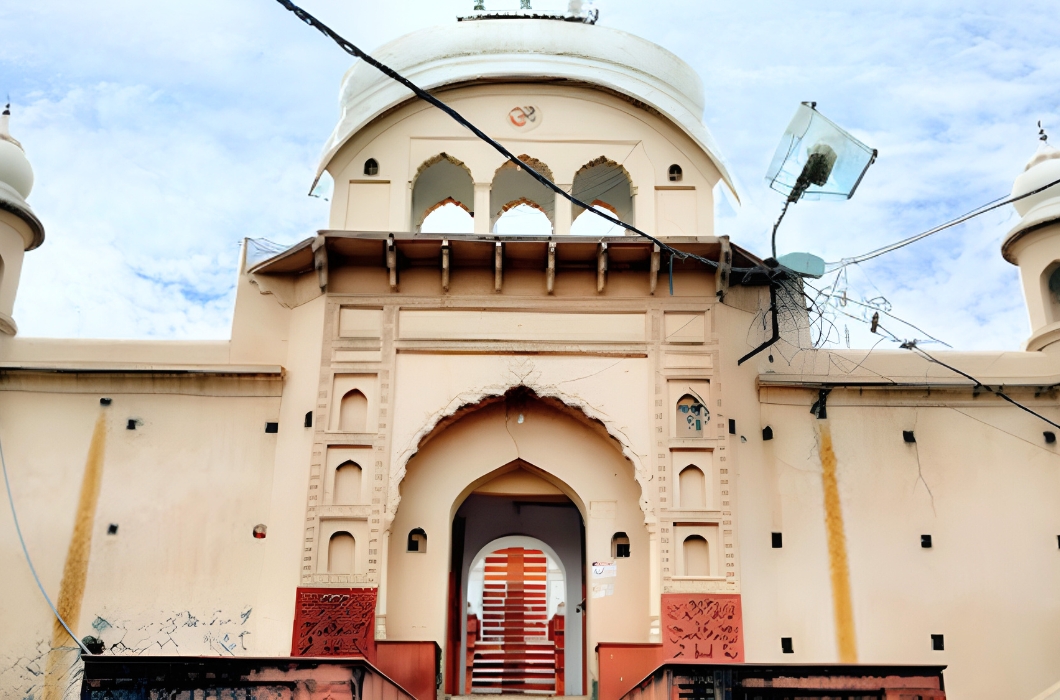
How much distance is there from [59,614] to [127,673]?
468cm

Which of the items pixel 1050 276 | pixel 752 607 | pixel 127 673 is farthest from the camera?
pixel 1050 276

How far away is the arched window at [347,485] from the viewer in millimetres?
11977

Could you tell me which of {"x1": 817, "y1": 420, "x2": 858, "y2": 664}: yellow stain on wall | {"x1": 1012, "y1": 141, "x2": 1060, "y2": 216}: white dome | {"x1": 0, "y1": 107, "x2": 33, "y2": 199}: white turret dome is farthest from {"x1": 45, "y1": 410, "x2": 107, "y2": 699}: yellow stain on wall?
{"x1": 1012, "y1": 141, "x2": 1060, "y2": 216}: white dome

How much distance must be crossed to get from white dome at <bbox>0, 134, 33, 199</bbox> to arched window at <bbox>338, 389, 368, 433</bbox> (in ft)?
17.1

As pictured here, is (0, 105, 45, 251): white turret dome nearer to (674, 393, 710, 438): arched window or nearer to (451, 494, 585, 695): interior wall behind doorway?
(451, 494, 585, 695): interior wall behind doorway

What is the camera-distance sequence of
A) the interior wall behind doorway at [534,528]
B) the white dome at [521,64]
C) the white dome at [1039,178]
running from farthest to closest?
1. the interior wall behind doorway at [534,528]
2. the white dome at [1039,178]
3. the white dome at [521,64]

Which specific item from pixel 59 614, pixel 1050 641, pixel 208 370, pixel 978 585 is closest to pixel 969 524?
pixel 978 585

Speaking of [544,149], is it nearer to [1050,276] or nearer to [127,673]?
[1050,276]

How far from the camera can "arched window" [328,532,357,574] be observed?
11.7 metres

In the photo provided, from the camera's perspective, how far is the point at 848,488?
499 inches

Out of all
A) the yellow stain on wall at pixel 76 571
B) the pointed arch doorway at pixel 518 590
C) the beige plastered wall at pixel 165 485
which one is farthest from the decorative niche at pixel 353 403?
the yellow stain on wall at pixel 76 571

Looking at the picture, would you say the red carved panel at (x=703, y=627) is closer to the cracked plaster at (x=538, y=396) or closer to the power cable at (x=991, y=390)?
the cracked plaster at (x=538, y=396)

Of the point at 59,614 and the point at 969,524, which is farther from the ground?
the point at 969,524

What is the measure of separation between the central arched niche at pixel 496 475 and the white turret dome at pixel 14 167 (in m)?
6.14
